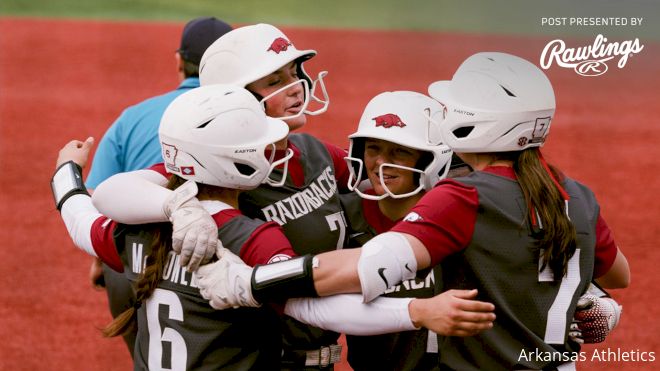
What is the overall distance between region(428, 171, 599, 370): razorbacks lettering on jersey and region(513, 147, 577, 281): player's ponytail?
25mm

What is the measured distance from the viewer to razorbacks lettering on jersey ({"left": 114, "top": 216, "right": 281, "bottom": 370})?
3.53m

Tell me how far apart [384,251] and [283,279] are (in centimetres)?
33

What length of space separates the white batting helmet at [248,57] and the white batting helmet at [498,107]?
2.84 feet

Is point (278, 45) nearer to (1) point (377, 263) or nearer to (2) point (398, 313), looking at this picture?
(1) point (377, 263)

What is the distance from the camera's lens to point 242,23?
67.2ft

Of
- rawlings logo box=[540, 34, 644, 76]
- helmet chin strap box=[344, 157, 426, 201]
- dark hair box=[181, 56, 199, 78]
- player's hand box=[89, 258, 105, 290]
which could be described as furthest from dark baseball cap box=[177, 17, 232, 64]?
helmet chin strap box=[344, 157, 426, 201]

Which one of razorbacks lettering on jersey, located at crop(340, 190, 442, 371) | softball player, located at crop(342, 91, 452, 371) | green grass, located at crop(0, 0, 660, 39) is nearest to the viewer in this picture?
razorbacks lettering on jersey, located at crop(340, 190, 442, 371)

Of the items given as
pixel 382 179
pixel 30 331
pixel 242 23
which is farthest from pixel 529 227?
pixel 242 23

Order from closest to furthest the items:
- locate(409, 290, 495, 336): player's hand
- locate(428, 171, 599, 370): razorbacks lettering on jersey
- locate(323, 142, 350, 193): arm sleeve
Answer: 1. locate(409, 290, 495, 336): player's hand
2. locate(428, 171, 599, 370): razorbacks lettering on jersey
3. locate(323, 142, 350, 193): arm sleeve

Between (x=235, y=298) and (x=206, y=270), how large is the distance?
0.14 metres

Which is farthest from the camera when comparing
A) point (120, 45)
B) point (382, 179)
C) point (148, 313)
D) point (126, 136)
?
point (120, 45)

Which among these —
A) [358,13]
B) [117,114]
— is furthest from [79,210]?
[358,13]

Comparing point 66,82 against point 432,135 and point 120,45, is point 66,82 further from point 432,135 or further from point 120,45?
point 432,135

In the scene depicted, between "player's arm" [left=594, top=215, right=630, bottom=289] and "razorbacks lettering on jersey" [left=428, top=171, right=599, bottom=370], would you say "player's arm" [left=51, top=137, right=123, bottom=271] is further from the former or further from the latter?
"player's arm" [left=594, top=215, right=630, bottom=289]
